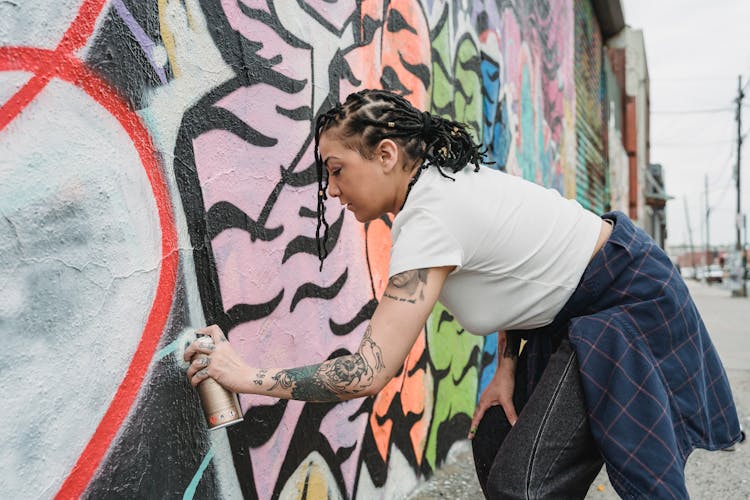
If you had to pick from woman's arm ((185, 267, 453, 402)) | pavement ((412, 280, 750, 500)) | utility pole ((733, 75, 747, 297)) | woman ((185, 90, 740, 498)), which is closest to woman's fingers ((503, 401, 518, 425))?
woman ((185, 90, 740, 498))

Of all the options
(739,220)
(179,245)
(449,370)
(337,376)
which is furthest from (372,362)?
(739,220)

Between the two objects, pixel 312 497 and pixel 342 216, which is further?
pixel 342 216

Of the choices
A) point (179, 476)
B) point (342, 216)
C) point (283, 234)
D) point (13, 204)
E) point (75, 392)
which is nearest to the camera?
point (13, 204)

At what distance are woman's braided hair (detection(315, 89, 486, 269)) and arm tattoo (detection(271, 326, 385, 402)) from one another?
476mm

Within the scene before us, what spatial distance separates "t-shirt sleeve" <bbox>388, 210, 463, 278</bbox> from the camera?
4.74 ft

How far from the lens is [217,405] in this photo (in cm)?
150

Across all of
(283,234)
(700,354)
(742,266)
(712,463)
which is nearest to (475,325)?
(700,354)

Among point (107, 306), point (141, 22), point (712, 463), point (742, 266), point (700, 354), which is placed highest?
point (141, 22)

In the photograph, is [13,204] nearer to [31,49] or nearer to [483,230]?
[31,49]

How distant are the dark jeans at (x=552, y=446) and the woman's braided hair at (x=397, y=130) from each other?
23.4 inches

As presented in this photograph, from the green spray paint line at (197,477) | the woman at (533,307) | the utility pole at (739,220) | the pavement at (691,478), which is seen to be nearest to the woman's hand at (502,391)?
the woman at (533,307)

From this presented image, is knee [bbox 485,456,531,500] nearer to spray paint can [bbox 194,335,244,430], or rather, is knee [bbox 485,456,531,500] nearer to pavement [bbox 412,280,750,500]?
spray paint can [bbox 194,335,244,430]

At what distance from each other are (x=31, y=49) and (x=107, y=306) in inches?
22.1

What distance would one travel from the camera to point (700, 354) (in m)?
1.71
